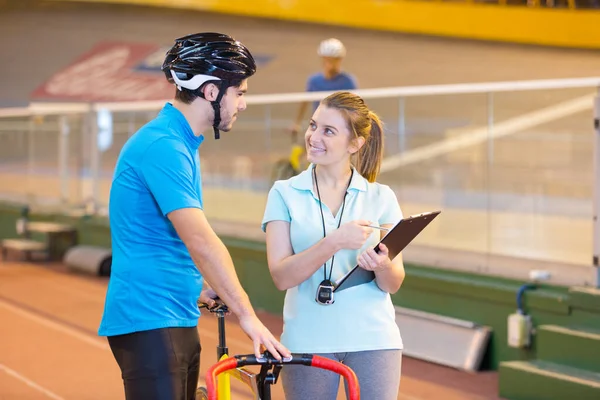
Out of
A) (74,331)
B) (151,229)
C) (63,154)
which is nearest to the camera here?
(151,229)

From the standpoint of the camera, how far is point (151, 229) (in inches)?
101

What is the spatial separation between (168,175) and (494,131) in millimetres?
4780

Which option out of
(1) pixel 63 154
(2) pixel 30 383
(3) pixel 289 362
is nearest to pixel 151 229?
(3) pixel 289 362

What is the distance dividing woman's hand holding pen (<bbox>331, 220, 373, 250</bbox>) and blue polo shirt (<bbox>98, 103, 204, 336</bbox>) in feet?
1.40

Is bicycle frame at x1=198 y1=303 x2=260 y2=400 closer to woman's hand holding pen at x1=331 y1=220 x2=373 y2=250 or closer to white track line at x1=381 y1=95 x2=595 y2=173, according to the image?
woman's hand holding pen at x1=331 y1=220 x2=373 y2=250

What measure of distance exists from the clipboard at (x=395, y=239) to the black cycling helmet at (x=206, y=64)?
23.3 inches

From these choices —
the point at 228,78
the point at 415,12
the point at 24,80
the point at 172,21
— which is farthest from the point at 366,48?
the point at 228,78

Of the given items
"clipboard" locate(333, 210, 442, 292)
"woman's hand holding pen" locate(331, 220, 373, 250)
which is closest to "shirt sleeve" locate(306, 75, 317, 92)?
"clipboard" locate(333, 210, 442, 292)

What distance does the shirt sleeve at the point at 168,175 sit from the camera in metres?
2.49

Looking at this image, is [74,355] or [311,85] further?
[311,85]

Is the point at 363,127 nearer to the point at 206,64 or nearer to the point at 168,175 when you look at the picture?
the point at 206,64

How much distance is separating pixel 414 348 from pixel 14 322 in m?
3.64

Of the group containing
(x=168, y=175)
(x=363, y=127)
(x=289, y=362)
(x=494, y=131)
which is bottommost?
(x=289, y=362)

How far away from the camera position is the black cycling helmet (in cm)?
260
